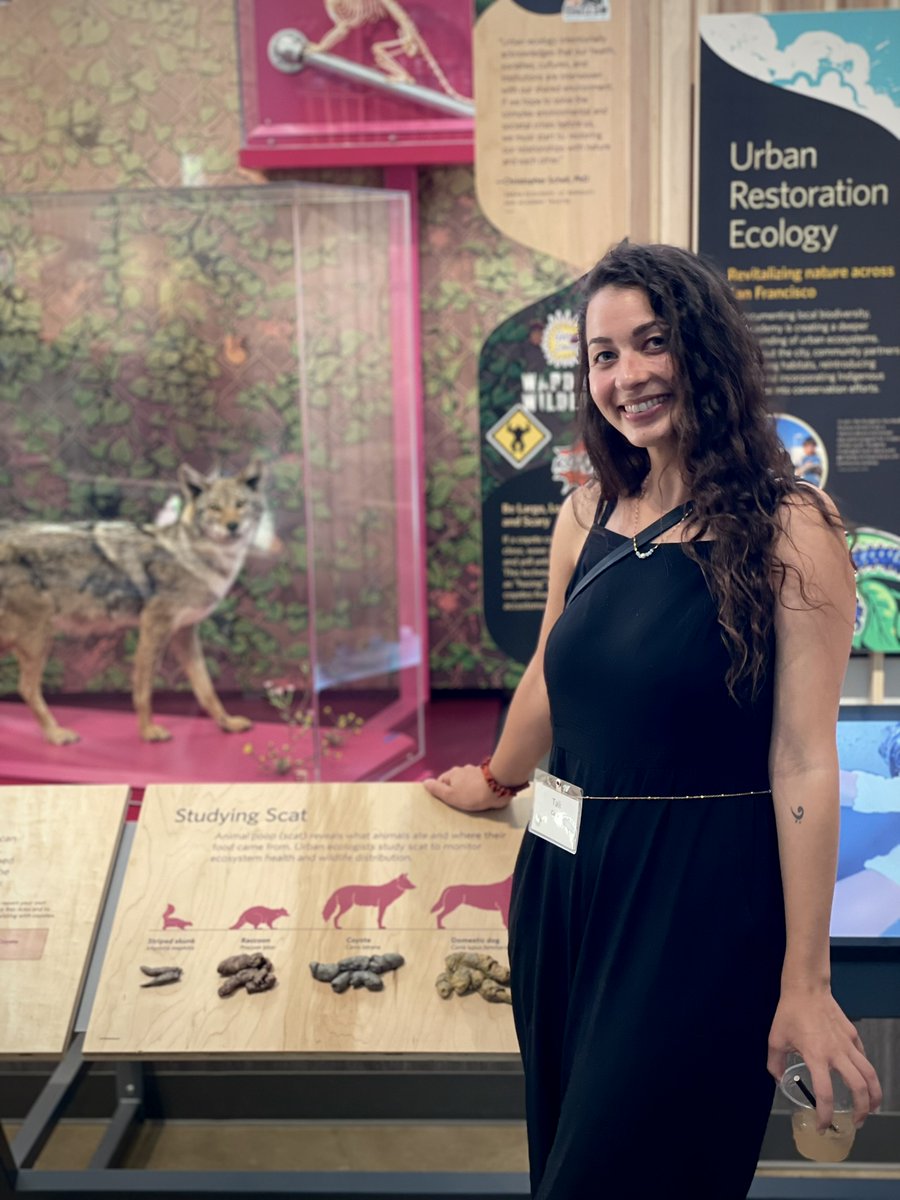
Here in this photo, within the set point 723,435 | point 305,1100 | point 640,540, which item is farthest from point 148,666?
point 723,435

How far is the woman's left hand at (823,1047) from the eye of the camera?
4.07 feet

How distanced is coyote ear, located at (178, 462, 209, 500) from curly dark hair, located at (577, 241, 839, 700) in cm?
292

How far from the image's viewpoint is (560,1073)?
1470mm

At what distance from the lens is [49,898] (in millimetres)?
2023

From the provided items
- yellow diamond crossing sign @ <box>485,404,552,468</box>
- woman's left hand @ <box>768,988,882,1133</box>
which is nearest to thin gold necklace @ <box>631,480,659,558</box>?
woman's left hand @ <box>768,988,882,1133</box>

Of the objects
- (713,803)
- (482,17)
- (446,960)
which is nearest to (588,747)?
(713,803)

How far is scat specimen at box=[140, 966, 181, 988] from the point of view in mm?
1894

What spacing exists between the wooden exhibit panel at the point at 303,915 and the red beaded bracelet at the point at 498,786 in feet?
0.31

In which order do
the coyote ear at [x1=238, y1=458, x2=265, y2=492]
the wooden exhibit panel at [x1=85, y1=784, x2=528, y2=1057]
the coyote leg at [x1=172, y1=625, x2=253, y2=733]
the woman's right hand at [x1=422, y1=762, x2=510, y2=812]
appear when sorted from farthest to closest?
the coyote leg at [x1=172, y1=625, x2=253, y2=733], the coyote ear at [x1=238, y1=458, x2=265, y2=492], the woman's right hand at [x1=422, y1=762, x2=510, y2=812], the wooden exhibit panel at [x1=85, y1=784, x2=528, y2=1057]

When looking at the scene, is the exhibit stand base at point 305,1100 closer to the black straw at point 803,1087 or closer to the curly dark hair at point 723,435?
the black straw at point 803,1087

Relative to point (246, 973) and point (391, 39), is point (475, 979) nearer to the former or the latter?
point (246, 973)

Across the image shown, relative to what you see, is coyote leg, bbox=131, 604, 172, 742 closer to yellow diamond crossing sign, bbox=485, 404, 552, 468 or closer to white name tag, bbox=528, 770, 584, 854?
yellow diamond crossing sign, bbox=485, 404, 552, 468

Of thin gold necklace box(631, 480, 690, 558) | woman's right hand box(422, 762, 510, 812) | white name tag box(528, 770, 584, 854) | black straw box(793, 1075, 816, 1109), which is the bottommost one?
black straw box(793, 1075, 816, 1109)

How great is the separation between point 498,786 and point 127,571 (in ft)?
8.35
